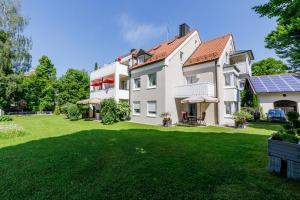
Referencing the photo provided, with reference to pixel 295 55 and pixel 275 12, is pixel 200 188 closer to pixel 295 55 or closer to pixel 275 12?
pixel 275 12

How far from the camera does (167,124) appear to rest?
15594 millimetres

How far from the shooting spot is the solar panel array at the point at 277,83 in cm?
2078

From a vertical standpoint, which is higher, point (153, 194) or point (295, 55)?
point (295, 55)

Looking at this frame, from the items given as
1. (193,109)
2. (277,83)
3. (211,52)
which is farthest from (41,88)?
(277,83)

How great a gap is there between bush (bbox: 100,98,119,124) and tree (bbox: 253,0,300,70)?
51.3 feet

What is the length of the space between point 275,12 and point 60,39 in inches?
919

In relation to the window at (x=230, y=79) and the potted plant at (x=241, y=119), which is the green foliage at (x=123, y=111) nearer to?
the window at (x=230, y=79)

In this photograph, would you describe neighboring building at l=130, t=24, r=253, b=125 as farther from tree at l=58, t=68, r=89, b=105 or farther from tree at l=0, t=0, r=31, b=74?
tree at l=58, t=68, r=89, b=105

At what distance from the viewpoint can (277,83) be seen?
22.4 meters

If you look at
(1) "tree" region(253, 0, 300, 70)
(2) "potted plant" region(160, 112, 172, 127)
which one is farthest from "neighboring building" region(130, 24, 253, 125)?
(1) "tree" region(253, 0, 300, 70)

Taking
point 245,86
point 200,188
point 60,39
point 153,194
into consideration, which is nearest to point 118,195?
point 153,194

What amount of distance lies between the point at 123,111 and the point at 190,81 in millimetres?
8903

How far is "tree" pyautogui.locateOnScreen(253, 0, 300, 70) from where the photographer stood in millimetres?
3426

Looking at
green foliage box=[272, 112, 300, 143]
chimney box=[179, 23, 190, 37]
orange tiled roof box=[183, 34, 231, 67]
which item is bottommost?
green foliage box=[272, 112, 300, 143]
